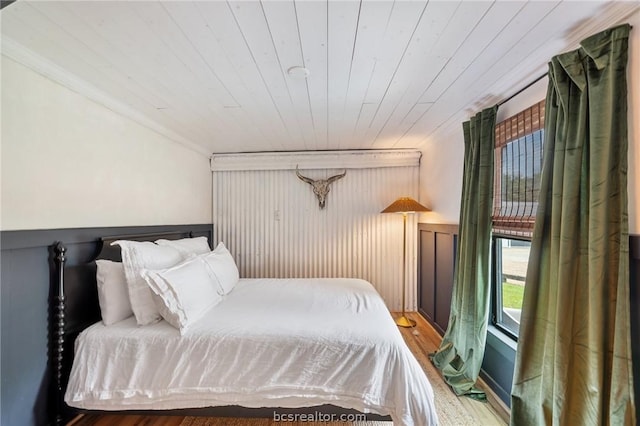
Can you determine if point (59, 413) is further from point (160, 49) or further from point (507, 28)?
point (507, 28)

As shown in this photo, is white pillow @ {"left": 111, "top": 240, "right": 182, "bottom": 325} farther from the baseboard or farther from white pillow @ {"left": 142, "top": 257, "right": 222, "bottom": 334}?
the baseboard

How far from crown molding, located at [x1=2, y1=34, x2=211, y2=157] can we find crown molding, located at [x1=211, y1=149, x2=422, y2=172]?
1071 millimetres

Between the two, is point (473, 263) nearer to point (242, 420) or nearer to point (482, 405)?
point (482, 405)

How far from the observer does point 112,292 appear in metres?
1.70

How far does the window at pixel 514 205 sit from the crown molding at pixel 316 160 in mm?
1527

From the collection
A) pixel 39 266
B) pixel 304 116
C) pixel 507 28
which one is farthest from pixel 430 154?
pixel 39 266

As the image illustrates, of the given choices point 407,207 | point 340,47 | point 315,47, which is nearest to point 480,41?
point 340,47

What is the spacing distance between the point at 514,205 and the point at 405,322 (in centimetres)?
188

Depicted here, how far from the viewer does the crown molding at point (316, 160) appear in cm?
341

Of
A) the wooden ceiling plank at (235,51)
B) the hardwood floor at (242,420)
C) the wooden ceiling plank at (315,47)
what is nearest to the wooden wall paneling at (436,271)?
the hardwood floor at (242,420)

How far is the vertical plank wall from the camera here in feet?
11.5

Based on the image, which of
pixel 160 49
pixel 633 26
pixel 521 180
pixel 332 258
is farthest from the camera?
pixel 332 258

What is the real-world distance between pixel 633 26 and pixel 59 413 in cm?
348

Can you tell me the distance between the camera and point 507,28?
3.97ft
